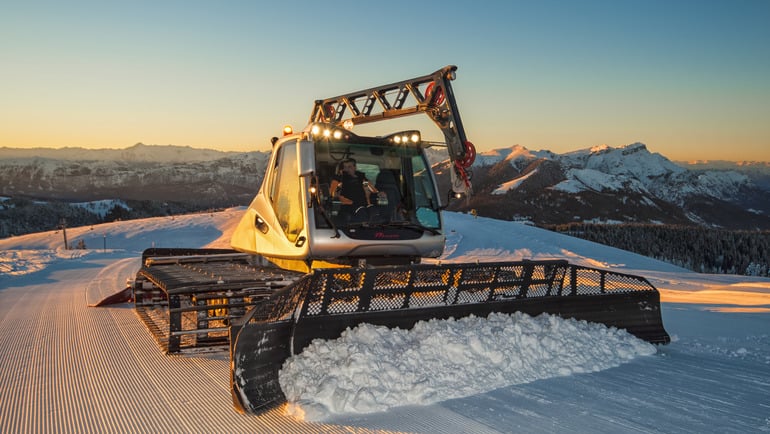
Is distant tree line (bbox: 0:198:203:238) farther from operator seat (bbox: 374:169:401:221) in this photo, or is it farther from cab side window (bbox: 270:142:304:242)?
operator seat (bbox: 374:169:401:221)

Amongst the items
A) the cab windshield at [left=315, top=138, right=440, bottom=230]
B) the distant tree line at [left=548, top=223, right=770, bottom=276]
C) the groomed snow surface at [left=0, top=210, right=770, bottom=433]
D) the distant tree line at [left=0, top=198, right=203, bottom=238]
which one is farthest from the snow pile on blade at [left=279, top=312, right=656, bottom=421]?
the distant tree line at [left=0, top=198, right=203, bottom=238]

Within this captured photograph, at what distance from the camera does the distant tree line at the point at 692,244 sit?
52406 mm

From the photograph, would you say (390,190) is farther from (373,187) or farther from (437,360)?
(437,360)

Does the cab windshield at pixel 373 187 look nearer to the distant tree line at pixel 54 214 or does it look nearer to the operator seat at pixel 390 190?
the operator seat at pixel 390 190

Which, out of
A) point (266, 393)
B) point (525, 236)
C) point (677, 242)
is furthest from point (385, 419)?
point (677, 242)

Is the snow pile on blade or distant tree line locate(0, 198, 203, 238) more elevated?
the snow pile on blade

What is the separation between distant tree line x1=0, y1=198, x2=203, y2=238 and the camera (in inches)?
2728

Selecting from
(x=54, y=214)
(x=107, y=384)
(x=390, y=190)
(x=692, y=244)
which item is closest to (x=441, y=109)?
(x=390, y=190)

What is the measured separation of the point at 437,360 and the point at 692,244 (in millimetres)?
62313

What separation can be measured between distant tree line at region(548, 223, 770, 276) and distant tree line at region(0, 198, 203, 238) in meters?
55.9

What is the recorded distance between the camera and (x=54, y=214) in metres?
75.9

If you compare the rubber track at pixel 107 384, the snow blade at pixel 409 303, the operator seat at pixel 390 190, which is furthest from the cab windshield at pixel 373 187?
the rubber track at pixel 107 384

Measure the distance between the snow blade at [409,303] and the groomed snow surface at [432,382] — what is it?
15 cm

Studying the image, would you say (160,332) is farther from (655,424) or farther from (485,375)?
(655,424)
